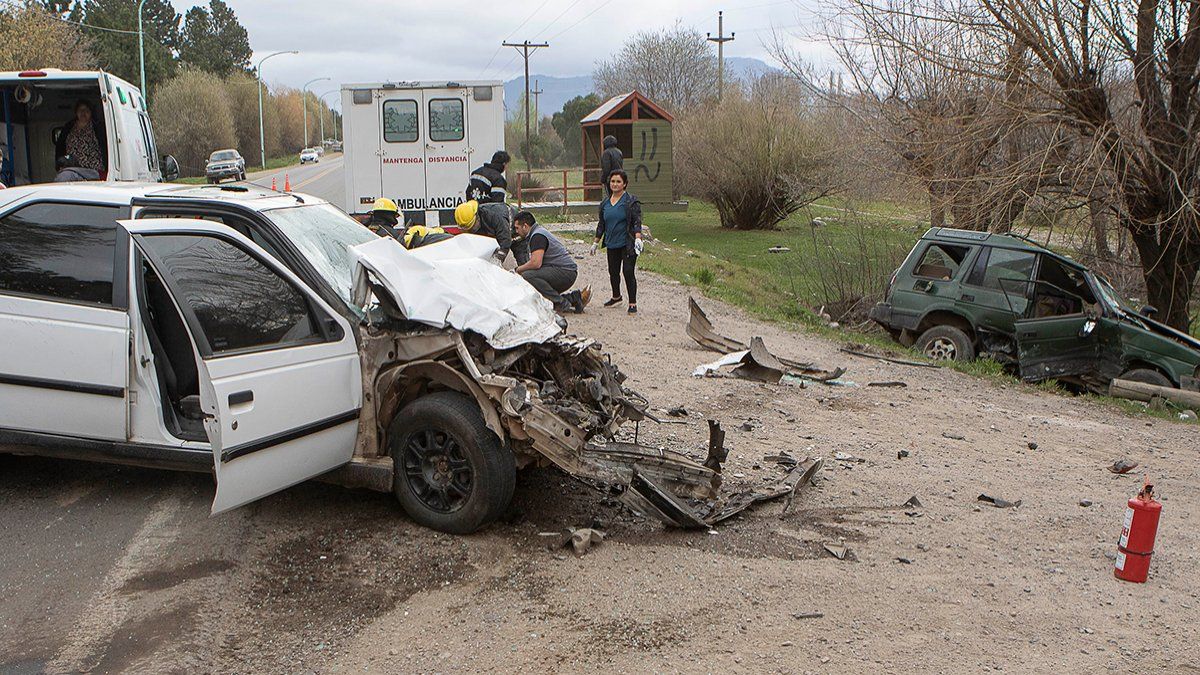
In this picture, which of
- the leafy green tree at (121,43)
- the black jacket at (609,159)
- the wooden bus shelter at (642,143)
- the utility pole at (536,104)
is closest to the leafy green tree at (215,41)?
the leafy green tree at (121,43)

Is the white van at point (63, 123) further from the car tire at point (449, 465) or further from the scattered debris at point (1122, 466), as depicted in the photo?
the scattered debris at point (1122, 466)

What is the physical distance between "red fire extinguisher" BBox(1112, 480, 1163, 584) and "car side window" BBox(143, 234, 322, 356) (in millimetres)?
4133

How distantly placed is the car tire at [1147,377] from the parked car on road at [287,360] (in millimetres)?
7805

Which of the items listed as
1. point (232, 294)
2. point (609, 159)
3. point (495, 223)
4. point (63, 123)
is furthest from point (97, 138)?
point (609, 159)

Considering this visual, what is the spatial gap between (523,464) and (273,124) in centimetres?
8782

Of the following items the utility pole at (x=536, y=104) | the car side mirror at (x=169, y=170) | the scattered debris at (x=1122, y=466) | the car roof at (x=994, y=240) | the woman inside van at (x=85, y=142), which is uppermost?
the utility pole at (x=536, y=104)

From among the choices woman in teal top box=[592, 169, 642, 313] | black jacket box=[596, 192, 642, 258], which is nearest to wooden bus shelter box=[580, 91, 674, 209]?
woman in teal top box=[592, 169, 642, 313]

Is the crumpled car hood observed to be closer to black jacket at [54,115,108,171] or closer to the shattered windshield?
the shattered windshield

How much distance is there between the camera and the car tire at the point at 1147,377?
10.9 m

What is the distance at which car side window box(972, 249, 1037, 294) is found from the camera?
1198cm

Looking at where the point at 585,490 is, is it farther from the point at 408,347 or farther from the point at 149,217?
the point at 149,217

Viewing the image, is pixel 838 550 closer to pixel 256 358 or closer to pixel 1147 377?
pixel 256 358

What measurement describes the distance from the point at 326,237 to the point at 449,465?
161 cm

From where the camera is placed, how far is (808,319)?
16.1 metres
